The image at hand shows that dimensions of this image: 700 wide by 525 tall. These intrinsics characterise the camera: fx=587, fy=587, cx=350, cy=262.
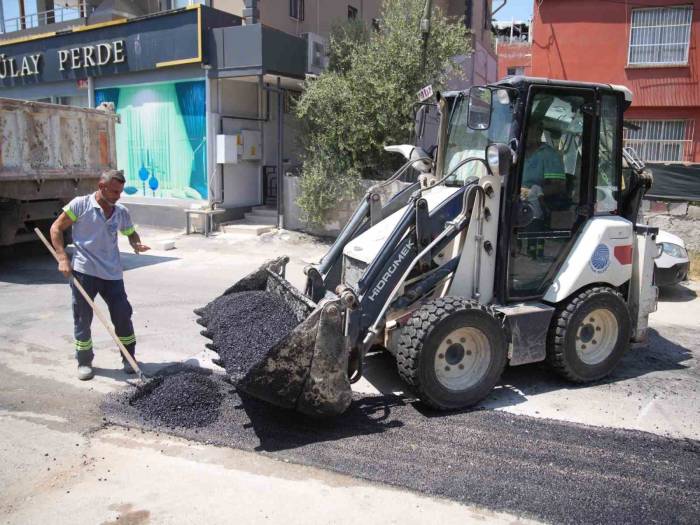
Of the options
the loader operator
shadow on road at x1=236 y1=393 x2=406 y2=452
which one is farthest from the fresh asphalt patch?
the loader operator

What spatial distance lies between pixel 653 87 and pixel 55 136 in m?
14.0

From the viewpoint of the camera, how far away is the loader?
433cm

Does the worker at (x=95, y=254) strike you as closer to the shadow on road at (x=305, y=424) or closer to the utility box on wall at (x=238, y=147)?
the shadow on road at (x=305, y=424)

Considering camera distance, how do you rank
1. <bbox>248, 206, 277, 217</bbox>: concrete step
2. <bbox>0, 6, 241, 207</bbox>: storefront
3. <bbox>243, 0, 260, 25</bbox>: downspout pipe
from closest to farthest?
1. <bbox>243, 0, 260, 25</bbox>: downspout pipe
2. <bbox>0, 6, 241, 207</bbox>: storefront
3. <bbox>248, 206, 277, 217</bbox>: concrete step

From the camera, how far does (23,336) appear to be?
6344 millimetres

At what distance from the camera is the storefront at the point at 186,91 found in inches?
520

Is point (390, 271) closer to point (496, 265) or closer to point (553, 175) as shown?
point (496, 265)

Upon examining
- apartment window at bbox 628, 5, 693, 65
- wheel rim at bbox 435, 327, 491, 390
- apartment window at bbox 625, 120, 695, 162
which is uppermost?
apartment window at bbox 628, 5, 693, 65

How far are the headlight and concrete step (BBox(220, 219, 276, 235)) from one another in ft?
26.9

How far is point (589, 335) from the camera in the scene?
5.14 m

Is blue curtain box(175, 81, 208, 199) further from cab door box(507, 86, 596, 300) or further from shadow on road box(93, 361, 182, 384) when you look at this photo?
cab door box(507, 86, 596, 300)

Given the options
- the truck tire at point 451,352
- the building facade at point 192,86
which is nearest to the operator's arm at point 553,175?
the truck tire at point 451,352

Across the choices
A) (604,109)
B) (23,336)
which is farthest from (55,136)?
(604,109)

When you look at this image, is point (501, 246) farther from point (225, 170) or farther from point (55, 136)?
point (225, 170)
